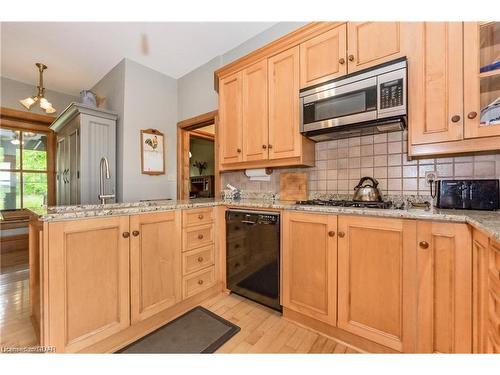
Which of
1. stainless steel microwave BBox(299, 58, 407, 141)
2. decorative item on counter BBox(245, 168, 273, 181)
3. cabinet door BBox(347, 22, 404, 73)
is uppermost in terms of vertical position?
cabinet door BBox(347, 22, 404, 73)

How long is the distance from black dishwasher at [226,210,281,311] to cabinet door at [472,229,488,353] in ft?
3.40

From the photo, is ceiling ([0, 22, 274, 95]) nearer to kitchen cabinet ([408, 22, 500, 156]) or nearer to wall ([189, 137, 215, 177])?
kitchen cabinet ([408, 22, 500, 156])

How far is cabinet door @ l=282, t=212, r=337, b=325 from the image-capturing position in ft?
4.43

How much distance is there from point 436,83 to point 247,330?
198 centimetres

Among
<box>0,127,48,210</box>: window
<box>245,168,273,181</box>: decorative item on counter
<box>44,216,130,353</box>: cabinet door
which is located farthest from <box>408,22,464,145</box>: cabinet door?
<box>0,127,48,210</box>: window

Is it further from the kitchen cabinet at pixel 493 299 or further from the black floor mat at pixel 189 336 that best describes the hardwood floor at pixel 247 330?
the kitchen cabinet at pixel 493 299

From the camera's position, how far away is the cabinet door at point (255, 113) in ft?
6.29

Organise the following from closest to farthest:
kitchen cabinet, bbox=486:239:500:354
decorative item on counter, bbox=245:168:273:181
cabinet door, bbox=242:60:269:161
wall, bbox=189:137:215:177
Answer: kitchen cabinet, bbox=486:239:500:354
cabinet door, bbox=242:60:269:161
decorative item on counter, bbox=245:168:273:181
wall, bbox=189:137:215:177

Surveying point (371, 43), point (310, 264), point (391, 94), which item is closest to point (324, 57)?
point (371, 43)

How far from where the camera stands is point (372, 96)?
1.37 m

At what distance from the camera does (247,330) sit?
4.88 ft

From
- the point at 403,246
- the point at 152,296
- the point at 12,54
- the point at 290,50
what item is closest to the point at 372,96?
the point at 290,50

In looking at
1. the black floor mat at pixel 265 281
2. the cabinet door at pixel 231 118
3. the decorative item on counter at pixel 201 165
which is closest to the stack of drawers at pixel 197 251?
the black floor mat at pixel 265 281
